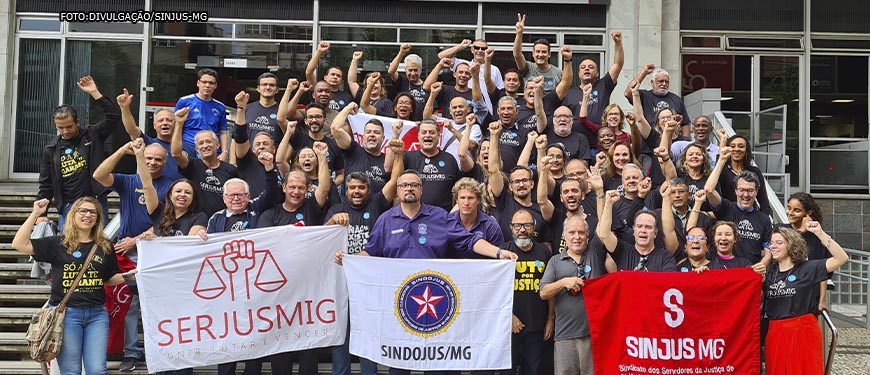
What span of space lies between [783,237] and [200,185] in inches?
224

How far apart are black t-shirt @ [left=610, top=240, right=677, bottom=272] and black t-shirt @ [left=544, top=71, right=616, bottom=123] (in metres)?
3.91

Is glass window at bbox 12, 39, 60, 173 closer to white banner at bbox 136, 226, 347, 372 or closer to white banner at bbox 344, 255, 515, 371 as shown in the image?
white banner at bbox 136, 226, 347, 372

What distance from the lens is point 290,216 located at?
27.5 feet

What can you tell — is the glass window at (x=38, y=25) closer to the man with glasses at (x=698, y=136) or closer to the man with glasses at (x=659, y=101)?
the man with glasses at (x=659, y=101)

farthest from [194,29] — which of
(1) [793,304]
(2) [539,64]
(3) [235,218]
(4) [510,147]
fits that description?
(1) [793,304]

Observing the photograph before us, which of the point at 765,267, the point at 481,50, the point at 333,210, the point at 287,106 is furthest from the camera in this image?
the point at 481,50

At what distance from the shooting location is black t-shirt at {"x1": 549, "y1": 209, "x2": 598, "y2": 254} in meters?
8.23

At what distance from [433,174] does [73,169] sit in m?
3.89

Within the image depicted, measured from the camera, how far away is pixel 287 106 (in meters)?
10.6

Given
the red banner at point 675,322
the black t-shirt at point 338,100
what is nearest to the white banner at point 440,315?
the red banner at point 675,322

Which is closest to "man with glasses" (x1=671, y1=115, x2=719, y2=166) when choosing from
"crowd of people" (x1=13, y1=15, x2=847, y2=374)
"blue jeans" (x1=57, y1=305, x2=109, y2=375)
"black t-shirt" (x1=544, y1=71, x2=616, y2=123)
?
"crowd of people" (x1=13, y1=15, x2=847, y2=374)

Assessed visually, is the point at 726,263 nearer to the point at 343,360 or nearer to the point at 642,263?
the point at 642,263

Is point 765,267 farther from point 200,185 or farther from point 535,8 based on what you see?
point 535,8

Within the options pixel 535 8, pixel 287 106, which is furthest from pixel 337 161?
pixel 535 8
